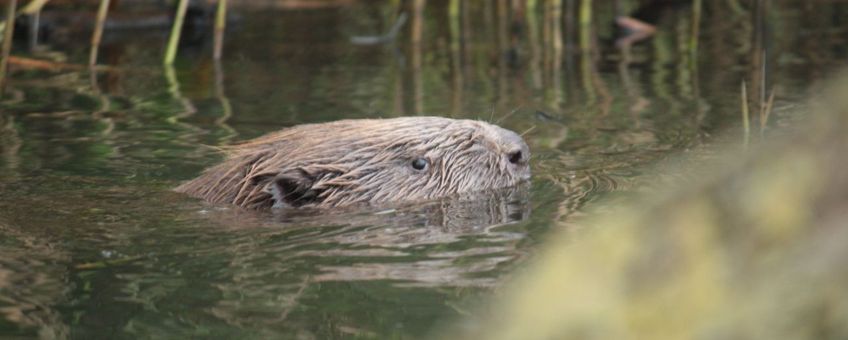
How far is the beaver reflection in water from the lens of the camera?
4918mm

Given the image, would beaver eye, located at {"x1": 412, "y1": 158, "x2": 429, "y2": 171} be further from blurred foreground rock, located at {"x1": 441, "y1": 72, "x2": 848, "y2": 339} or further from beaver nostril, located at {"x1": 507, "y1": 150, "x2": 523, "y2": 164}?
blurred foreground rock, located at {"x1": 441, "y1": 72, "x2": 848, "y2": 339}

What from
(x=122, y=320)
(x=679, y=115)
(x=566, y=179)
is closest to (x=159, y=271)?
(x=122, y=320)

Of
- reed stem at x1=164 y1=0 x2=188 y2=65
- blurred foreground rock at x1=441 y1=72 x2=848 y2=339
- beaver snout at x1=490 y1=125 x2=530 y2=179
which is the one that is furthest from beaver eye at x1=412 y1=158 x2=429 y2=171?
blurred foreground rock at x1=441 y1=72 x2=848 y2=339

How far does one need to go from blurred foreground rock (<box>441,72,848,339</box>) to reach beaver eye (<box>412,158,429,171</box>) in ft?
15.1

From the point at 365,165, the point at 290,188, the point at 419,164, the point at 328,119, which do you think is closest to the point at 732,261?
the point at 290,188

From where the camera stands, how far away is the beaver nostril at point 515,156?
17.2ft

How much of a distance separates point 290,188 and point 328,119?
2.04 meters

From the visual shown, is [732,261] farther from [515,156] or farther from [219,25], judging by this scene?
[219,25]

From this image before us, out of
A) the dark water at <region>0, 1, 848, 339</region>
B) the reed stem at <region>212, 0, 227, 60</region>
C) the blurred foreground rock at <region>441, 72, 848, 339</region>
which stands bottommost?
the dark water at <region>0, 1, 848, 339</region>

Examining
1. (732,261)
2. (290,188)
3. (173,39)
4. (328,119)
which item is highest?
(732,261)

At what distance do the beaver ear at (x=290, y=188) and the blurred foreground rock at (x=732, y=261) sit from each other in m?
4.33

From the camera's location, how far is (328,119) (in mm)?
6934

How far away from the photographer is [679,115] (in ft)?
22.7

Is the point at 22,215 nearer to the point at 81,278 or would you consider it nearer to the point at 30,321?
the point at 81,278
